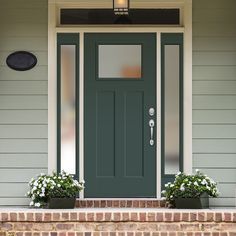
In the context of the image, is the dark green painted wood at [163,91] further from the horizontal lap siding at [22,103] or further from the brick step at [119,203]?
the horizontal lap siding at [22,103]

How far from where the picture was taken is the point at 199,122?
746 centimetres

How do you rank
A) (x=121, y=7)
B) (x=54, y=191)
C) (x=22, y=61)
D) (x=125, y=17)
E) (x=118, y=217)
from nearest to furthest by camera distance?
(x=118, y=217), (x=54, y=191), (x=121, y=7), (x=22, y=61), (x=125, y=17)

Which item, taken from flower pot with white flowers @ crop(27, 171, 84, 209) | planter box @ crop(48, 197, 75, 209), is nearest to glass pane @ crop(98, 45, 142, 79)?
flower pot with white flowers @ crop(27, 171, 84, 209)

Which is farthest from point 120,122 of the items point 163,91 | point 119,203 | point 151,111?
point 119,203

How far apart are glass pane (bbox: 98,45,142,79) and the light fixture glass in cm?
41

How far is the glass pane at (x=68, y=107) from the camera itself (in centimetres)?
751

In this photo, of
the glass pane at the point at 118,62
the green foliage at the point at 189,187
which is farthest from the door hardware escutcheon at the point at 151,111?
the green foliage at the point at 189,187

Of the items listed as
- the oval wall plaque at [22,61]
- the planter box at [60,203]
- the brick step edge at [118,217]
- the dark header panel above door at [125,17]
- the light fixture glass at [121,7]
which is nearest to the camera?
the brick step edge at [118,217]

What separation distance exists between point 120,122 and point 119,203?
3.04 ft

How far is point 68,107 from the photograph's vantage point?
7.54 meters

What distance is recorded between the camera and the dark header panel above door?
756 centimetres

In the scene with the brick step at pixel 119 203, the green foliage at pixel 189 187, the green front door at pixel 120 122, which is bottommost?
the brick step at pixel 119 203

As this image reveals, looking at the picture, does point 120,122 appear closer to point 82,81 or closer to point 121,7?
point 82,81

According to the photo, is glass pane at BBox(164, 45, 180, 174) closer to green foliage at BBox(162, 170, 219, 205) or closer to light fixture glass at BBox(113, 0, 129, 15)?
green foliage at BBox(162, 170, 219, 205)
